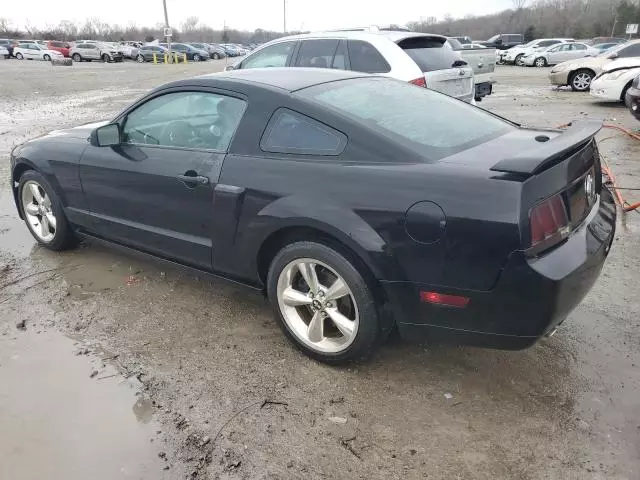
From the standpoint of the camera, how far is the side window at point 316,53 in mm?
7270

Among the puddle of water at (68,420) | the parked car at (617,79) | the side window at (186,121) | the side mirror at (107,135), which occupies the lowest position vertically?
the puddle of water at (68,420)

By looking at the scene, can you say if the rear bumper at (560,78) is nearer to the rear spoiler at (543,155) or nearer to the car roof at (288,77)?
the car roof at (288,77)

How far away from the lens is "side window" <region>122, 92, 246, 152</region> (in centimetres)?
326

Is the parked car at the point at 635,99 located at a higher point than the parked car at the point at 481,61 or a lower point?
lower

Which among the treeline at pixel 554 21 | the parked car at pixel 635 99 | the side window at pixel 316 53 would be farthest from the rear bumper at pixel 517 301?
the treeline at pixel 554 21

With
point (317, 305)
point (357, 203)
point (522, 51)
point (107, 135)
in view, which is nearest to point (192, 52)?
point (522, 51)

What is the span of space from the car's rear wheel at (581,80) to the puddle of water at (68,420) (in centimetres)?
1668

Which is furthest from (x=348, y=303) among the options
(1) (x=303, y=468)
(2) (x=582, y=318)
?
(2) (x=582, y=318)

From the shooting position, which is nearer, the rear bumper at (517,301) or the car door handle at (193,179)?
the rear bumper at (517,301)

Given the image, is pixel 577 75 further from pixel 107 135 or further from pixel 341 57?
pixel 107 135

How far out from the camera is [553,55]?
97.6 ft

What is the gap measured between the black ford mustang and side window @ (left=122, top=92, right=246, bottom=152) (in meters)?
0.01

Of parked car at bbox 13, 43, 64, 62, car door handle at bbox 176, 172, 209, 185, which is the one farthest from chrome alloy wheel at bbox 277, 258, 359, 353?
parked car at bbox 13, 43, 64, 62

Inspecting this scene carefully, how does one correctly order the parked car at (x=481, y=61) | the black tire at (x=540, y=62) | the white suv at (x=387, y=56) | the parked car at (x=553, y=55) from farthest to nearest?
the black tire at (x=540, y=62) < the parked car at (x=553, y=55) < the parked car at (x=481, y=61) < the white suv at (x=387, y=56)
